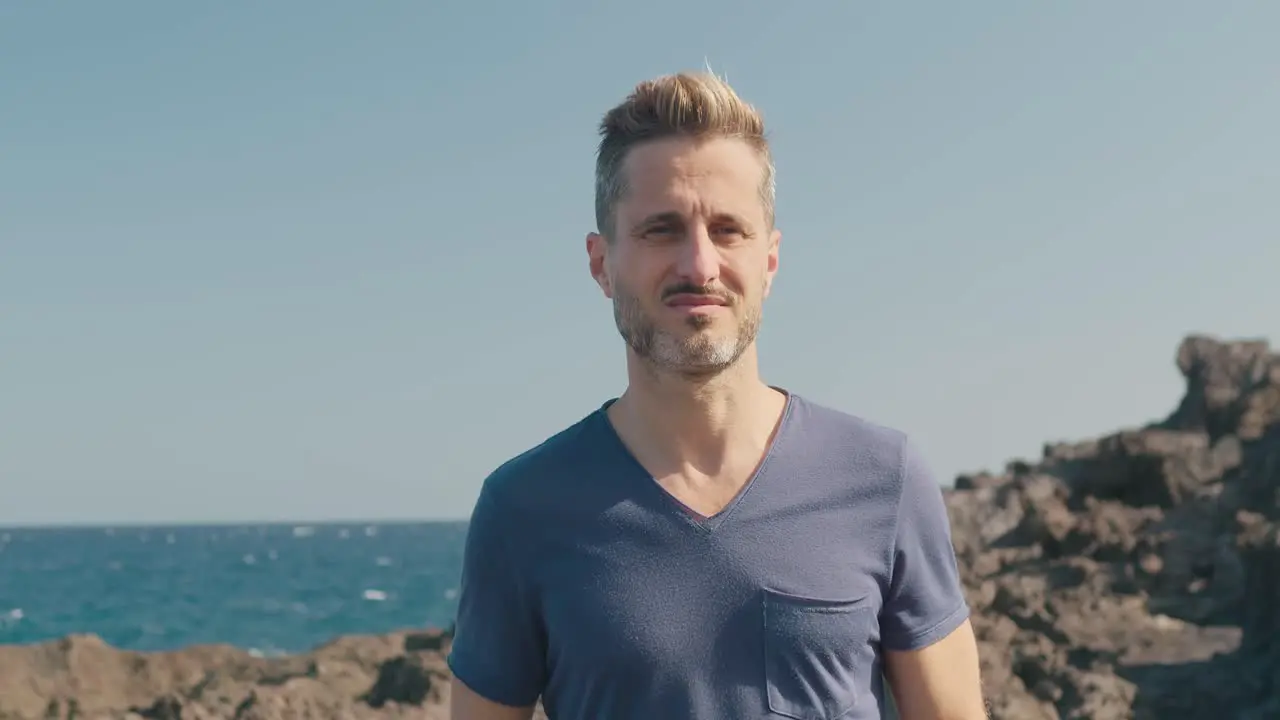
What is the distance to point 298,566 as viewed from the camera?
341 feet

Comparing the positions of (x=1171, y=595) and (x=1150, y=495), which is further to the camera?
(x=1150, y=495)

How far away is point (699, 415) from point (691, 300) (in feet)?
0.87

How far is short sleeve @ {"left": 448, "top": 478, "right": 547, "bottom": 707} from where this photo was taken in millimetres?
2906

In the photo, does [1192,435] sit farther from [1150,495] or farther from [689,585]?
[689,585]

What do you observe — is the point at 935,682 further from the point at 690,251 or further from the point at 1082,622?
the point at 1082,622

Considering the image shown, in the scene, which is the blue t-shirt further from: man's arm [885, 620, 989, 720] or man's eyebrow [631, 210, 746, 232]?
man's eyebrow [631, 210, 746, 232]

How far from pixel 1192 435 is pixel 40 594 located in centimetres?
6537

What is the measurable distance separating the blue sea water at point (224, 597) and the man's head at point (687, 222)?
1832 inches

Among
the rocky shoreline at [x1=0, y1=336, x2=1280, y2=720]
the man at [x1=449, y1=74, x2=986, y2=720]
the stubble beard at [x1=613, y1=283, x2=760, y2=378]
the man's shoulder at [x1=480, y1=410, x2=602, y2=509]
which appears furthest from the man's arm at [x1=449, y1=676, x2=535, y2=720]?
the rocky shoreline at [x1=0, y1=336, x2=1280, y2=720]

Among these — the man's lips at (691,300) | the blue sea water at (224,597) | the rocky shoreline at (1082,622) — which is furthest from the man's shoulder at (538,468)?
the blue sea water at (224,597)

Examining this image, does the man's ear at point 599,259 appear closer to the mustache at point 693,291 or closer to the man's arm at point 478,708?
the mustache at point 693,291

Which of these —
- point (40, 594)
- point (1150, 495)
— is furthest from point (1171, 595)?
point (40, 594)

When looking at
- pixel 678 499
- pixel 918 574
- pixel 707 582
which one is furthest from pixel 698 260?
pixel 918 574

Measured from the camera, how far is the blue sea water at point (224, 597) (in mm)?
53812
